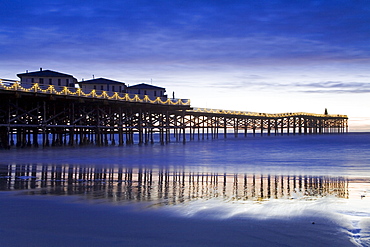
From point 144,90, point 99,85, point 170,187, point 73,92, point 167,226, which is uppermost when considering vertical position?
point 99,85

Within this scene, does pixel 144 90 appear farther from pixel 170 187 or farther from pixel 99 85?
pixel 170 187

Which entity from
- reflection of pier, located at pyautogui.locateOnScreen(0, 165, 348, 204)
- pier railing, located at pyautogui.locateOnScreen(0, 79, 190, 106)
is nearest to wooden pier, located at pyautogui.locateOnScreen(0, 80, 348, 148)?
pier railing, located at pyautogui.locateOnScreen(0, 79, 190, 106)

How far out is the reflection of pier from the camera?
29.8 feet

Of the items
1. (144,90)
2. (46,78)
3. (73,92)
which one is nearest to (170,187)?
(73,92)

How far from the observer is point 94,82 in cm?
5003

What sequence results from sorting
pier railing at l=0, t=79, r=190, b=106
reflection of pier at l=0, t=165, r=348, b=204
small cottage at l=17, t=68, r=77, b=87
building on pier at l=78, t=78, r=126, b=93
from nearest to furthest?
1. reflection of pier at l=0, t=165, r=348, b=204
2. pier railing at l=0, t=79, r=190, b=106
3. small cottage at l=17, t=68, r=77, b=87
4. building on pier at l=78, t=78, r=126, b=93

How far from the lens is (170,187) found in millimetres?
10547

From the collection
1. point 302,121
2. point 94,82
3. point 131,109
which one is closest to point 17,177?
point 131,109

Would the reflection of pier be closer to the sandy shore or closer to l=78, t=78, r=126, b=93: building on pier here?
the sandy shore

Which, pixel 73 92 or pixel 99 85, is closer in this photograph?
pixel 73 92

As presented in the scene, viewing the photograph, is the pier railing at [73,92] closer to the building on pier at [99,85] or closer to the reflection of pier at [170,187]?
the building on pier at [99,85]

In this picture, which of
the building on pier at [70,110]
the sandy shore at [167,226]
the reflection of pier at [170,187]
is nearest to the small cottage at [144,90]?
the building on pier at [70,110]

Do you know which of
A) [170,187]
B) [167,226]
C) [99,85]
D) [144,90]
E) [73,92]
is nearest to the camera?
[167,226]

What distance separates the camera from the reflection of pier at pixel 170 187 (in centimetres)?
907
